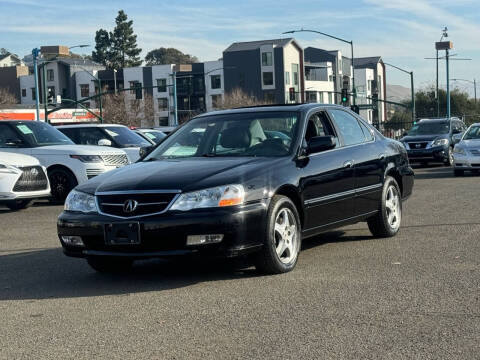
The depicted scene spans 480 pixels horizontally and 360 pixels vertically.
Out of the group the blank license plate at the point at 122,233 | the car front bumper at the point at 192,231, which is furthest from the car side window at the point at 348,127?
the blank license plate at the point at 122,233

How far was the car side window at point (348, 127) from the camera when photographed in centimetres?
878

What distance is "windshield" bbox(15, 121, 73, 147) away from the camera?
16234mm

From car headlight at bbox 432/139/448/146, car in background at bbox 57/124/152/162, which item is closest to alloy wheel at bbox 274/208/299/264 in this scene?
car in background at bbox 57/124/152/162

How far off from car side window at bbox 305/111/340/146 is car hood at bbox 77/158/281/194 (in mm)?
918

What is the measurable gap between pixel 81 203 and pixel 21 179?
7.28 metres

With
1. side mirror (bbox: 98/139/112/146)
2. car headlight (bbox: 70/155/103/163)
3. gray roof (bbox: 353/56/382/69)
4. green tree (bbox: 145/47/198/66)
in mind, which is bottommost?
car headlight (bbox: 70/155/103/163)

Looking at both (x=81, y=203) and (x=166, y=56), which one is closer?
(x=81, y=203)

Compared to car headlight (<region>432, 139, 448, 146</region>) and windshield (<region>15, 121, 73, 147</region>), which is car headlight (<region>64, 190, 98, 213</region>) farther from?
car headlight (<region>432, 139, 448, 146</region>)

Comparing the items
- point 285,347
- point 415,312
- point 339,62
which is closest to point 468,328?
point 415,312

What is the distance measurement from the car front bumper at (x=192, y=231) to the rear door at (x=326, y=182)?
922 mm

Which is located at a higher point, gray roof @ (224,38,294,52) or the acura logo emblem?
gray roof @ (224,38,294,52)

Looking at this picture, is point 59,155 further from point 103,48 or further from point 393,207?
point 103,48

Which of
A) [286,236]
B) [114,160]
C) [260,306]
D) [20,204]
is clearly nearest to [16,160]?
[20,204]

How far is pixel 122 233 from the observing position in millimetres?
6734
